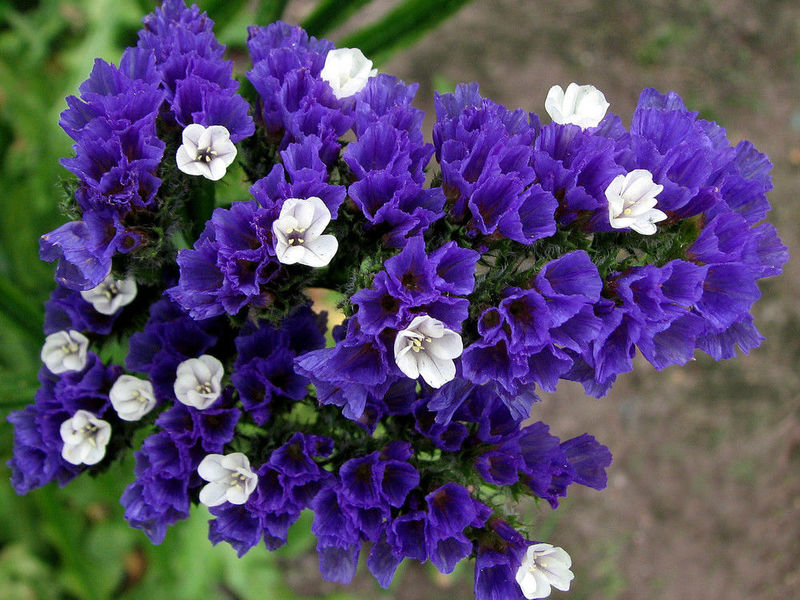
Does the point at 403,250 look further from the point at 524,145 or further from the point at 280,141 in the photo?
the point at 280,141

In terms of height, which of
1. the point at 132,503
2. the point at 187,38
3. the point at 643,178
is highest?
the point at 187,38

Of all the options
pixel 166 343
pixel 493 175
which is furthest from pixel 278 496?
pixel 493 175

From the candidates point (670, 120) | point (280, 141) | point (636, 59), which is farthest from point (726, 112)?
point (280, 141)

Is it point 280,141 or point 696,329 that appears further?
point 280,141

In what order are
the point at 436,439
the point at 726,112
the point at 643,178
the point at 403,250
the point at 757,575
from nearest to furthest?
the point at 403,250 < the point at 643,178 < the point at 436,439 < the point at 757,575 < the point at 726,112

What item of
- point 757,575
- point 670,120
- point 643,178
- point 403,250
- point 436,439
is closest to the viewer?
point 403,250

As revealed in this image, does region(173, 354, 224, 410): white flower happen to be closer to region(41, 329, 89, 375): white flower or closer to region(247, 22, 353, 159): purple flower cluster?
region(41, 329, 89, 375): white flower

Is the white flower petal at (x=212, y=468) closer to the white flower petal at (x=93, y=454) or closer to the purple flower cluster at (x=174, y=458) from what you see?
the purple flower cluster at (x=174, y=458)

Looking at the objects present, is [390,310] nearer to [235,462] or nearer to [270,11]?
[235,462]
